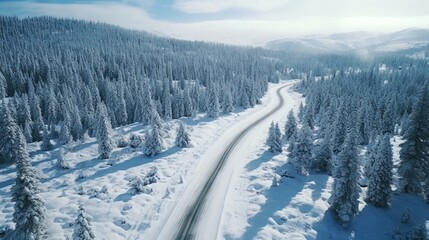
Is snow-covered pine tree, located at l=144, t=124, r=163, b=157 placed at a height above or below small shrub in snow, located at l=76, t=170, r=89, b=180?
above

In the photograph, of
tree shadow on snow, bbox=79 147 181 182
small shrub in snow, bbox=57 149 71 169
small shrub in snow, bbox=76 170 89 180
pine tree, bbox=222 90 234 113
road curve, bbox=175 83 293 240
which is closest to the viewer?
road curve, bbox=175 83 293 240

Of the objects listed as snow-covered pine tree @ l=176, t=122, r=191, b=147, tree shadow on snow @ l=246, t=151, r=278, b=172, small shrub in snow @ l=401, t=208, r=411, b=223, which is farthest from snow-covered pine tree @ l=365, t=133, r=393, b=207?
snow-covered pine tree @ l=176, t=122, r=191, b=147

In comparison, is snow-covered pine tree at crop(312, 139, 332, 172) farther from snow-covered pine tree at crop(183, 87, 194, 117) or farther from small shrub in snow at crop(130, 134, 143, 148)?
snow-covered pine tree at crop(183, 87, 194, 117)

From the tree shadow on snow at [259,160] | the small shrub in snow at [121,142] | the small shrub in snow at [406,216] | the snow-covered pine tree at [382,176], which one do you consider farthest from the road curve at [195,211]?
the small shrub in snow at [406,216]

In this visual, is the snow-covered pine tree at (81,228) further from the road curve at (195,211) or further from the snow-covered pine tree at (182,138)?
the snow-covered pine tree at (182,138)

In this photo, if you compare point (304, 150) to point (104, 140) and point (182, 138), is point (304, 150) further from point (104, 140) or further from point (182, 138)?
point (104, 140)

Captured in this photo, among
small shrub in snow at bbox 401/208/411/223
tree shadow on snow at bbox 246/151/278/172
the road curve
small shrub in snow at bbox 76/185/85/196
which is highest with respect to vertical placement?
small shrub in snow at bbox 76/185/85/196

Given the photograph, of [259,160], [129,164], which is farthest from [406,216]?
[129,164]

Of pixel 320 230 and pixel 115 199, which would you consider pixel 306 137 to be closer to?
pixel 320 230
